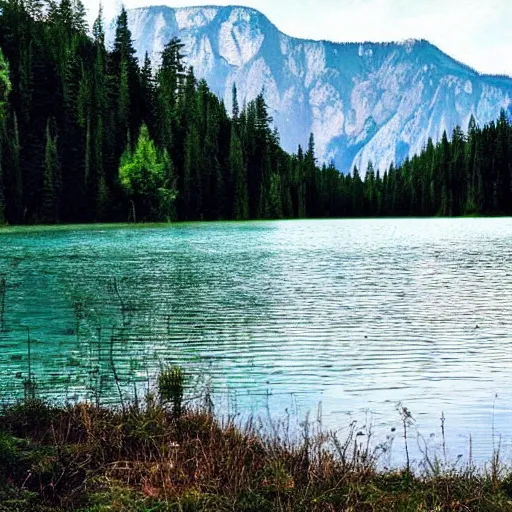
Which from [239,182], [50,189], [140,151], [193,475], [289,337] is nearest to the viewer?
[193,475]

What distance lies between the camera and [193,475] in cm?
714

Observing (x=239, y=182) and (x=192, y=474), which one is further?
(x=239, y=182)

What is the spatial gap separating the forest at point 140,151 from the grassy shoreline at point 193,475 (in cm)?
8667

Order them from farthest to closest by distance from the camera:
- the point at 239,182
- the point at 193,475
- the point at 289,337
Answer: the point at 239,182, the point at 289,337, the point at 193,475

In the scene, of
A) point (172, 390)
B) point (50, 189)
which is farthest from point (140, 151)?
point (172, 390)

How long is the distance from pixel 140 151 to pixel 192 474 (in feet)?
322

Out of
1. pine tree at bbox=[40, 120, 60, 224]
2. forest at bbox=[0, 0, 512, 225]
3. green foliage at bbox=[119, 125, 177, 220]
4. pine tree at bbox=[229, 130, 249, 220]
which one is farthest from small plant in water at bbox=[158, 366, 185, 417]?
pine tree at bbox=[229, 130, 249, 220]

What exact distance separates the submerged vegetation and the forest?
3411 inches

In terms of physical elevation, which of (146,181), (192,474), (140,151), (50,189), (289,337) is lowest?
(289,337)

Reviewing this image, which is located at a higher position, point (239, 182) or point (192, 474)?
point (239, 182)

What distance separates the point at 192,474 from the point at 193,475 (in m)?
0.04

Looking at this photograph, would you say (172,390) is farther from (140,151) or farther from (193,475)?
(140,151)

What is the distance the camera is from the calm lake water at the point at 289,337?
11352 mm

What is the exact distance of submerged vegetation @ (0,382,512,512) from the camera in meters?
6.38
